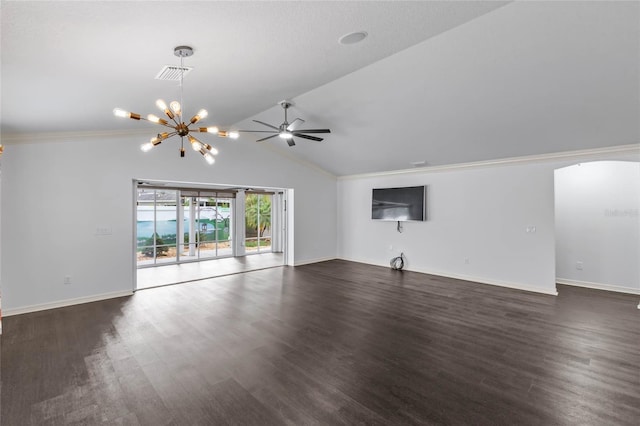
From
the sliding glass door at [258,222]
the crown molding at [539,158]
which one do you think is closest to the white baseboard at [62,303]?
the sliding glass door at [258,222]

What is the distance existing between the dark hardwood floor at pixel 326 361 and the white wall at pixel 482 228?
0.85 meters

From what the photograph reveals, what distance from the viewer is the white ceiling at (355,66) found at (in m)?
2.18

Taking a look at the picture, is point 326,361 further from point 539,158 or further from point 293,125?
point 539,158

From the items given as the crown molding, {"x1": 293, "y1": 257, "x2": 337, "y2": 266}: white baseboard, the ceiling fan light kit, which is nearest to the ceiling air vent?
the ceiling fan light kit

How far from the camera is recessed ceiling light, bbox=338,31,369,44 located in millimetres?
2751

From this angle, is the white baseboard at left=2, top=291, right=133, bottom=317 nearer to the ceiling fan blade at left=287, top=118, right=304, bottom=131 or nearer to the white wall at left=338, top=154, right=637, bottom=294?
the ceiling fan blade at left=287, top=118, right=304, bottom=131

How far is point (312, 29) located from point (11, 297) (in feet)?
19.1

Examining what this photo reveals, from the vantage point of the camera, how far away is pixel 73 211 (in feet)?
16.5

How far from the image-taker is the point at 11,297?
15.0ft

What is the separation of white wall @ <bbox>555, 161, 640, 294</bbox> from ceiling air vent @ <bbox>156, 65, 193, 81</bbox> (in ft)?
23.8

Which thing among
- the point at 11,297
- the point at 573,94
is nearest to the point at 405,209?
the point at 573,94

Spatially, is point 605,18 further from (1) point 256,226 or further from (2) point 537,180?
(1) point 256,226

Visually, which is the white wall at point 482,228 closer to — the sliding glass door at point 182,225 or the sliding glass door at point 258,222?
the sliding glass door at point 258,222

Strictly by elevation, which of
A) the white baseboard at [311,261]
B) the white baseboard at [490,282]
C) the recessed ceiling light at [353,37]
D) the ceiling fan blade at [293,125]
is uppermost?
the recessed ceiling light at [353,37]
